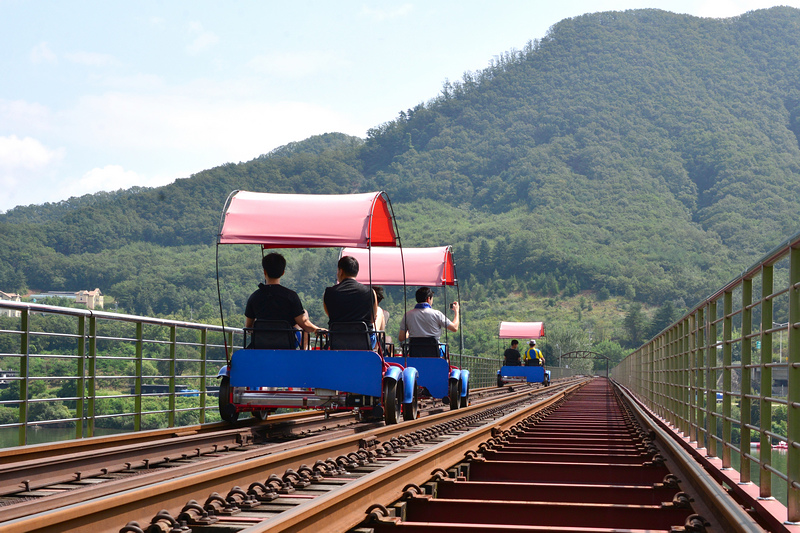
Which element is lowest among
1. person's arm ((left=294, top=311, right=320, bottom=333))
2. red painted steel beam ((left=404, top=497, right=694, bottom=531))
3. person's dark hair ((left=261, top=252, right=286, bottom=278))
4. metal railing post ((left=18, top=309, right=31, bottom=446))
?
red painted steel beam ((left=404, top=497, right=694, bottom=531))

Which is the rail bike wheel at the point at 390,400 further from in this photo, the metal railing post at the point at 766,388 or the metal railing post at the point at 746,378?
the metal railing post at the point at 766,388

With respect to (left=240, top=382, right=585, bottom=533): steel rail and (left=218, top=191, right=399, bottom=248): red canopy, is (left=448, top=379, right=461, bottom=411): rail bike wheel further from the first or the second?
(left=240, top=382, right=585, bottom=533): steel rail

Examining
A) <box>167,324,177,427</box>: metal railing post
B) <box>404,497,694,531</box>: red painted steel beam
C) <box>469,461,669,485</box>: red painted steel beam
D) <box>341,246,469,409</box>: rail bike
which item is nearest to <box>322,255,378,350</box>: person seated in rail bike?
<box>341,246,469,409</box>: rail bike

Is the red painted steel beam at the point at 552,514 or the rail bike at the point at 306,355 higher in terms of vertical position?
the rail bike at the point at 306,355

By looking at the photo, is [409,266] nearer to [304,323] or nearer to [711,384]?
[304,323]

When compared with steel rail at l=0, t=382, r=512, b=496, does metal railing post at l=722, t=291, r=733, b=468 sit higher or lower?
higher

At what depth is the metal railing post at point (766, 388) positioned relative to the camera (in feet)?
16.0

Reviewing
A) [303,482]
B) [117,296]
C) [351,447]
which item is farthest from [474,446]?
[117,296]

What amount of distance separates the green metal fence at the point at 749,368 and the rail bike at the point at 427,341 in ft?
10.0

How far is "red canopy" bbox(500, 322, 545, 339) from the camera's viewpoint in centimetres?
4095

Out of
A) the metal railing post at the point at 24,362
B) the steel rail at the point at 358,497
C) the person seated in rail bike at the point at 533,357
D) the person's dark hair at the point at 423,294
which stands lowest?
the person seated in rail bike at the point at 533,357

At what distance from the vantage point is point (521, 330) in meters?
41.8

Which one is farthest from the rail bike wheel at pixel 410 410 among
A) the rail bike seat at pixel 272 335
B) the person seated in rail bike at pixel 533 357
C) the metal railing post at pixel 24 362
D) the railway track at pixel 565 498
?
the person seated in rail bike at pixel 533 357

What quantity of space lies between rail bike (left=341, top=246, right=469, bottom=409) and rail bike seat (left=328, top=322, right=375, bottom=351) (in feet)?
6.09
